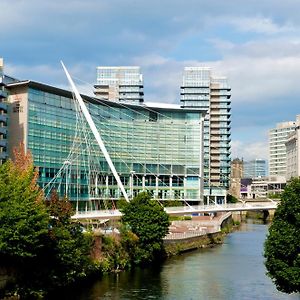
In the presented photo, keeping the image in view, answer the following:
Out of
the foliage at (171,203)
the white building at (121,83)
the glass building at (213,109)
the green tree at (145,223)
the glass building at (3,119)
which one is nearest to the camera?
the green tree at (145,223)

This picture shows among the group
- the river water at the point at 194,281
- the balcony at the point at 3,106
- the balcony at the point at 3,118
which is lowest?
the river water at the point at 194,281

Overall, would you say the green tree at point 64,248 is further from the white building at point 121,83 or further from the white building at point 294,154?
the white building at point 294,154

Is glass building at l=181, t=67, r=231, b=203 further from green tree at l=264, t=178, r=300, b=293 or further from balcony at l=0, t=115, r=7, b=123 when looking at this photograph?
green tree at l=264, t=178, r=300, b=293

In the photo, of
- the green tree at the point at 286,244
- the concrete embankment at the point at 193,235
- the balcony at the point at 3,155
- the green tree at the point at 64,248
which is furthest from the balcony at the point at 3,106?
the green tree at the point at 286,244

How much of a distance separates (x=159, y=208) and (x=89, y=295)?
16.1 m

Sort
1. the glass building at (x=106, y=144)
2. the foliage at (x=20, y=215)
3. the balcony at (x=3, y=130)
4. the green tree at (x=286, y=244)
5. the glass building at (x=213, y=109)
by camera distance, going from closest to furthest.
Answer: the green tree at (x=286, y=244) → the foliage at (x=20, y=215) → the balcony at (x=3, y=130) → the glass building at (x=106, y=144) → the glass building at (x=213, y=109)

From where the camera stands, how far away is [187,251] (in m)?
61.1

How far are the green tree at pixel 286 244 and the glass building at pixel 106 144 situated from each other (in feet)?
120

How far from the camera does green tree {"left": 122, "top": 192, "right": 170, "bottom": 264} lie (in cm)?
4962

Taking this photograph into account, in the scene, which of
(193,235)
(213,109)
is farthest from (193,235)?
(213,109)

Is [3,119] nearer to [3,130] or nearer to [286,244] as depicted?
Result: [3,130]

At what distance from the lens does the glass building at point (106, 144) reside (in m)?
72.4

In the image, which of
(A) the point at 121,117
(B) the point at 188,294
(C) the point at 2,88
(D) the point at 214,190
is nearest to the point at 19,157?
(B) the point at 188,294

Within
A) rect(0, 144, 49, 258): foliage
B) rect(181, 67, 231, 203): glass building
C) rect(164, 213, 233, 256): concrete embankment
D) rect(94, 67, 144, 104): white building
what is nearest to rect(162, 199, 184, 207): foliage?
rect(164, 213, 233, 256): concrete embankment
